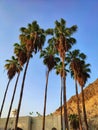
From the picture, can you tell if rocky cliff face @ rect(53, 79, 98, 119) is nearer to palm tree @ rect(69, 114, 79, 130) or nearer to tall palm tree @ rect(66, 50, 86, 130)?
palm tree @ rect(69, 114, 79, 130)

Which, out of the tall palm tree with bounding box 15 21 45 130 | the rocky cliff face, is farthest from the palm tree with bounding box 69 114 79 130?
the rocky cliff face

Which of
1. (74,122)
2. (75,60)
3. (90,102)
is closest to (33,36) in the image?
(75,60)

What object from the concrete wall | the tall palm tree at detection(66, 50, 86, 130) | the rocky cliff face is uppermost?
the rocky cliff face

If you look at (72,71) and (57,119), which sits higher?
(72,71)

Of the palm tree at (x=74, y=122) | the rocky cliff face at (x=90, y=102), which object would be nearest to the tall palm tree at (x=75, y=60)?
the palm tree at (x=74, y=122)

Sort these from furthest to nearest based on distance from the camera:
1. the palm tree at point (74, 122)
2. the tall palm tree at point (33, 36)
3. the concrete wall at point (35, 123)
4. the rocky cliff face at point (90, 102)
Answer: the rocky cliff face at point (90, 102) → the concrete wall at point (35, 123) → the palm tree at point (74, 122) → the tall palm tree at point (33, 36)

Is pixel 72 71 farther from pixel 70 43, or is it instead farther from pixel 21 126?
pixel 21 126

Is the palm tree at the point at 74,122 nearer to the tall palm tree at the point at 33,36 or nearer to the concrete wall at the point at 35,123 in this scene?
the concrete wall at the point at 35,123

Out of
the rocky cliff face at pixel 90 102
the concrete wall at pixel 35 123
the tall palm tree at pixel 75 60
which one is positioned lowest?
the concrete wall at pixel 35 123

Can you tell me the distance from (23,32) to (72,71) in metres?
12.2

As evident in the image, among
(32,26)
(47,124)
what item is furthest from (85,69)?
(47,124)

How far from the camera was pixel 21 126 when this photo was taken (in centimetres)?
4856

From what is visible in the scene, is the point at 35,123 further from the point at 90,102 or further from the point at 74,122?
the point at 90,102

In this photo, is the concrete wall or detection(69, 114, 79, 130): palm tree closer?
detection(69, 114, 79, 130): palm tree
